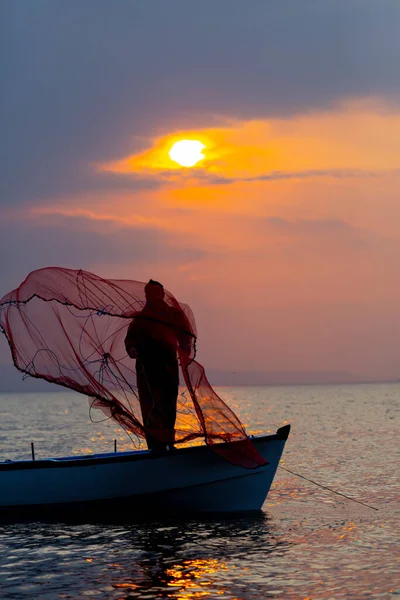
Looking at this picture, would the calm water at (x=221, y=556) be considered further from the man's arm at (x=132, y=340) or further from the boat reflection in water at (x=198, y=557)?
the man's arm at (x=132, y=340)

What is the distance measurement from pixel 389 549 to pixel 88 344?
24.4ft

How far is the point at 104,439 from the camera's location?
6059 cm

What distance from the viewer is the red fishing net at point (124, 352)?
1831 cm

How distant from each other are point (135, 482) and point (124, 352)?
2.76 m

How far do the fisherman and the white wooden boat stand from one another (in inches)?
24.9

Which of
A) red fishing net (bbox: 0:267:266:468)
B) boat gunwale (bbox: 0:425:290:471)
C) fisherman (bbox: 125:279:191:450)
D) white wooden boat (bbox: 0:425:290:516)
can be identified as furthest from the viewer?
white wooden boat (bbox: 0:425:290:516)

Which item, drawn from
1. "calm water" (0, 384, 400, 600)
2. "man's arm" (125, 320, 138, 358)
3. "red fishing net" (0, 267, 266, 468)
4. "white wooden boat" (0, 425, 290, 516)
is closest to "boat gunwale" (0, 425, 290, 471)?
"white wooden boat" (0, 425, 290, 516)

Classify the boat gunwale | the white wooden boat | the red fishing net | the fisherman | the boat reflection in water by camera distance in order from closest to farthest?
the boat reflection in water → the red fishing net → the fisherman → the boat gunwale → the white wooden boat

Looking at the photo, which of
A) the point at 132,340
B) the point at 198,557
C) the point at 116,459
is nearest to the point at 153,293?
the point at 132,340

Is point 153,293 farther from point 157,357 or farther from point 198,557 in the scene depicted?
point 198,557

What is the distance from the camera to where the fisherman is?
18.4 m

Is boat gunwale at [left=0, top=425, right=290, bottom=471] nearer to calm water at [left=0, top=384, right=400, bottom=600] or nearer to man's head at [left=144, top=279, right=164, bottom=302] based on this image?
calm water at [left=0, top=384, right=400, bottom=600]

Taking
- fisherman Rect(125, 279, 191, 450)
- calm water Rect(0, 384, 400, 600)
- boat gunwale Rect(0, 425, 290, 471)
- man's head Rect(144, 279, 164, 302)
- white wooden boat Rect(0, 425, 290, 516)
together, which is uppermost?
man's head Rect(144, 279, 164, 302)

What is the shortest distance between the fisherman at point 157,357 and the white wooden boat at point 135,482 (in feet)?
2.07
